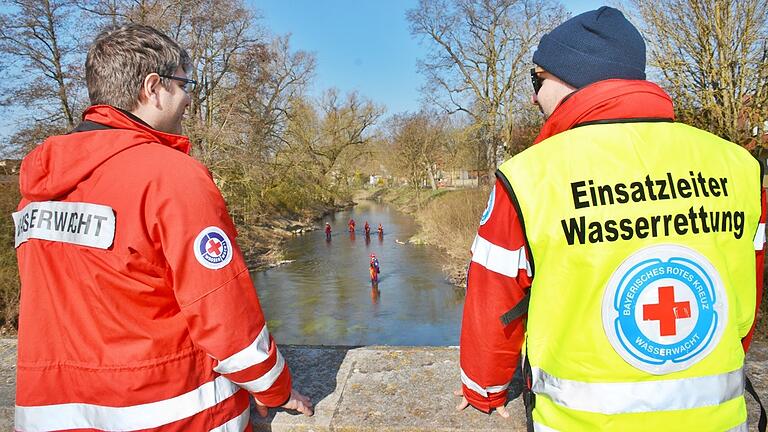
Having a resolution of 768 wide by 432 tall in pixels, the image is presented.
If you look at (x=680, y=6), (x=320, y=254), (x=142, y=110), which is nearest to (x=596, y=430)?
(x=142, y=110)

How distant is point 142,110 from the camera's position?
4.31ft

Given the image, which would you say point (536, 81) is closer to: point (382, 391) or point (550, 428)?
point (550, 428)

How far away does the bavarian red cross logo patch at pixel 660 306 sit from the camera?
40.9 inches

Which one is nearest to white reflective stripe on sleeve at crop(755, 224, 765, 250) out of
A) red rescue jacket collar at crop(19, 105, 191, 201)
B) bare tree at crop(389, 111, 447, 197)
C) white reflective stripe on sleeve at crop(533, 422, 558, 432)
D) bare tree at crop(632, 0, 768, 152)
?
white reflective stripe on sleeve at crop(533, 422, 558, 432)

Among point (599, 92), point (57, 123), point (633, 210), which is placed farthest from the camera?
point (57, 123)

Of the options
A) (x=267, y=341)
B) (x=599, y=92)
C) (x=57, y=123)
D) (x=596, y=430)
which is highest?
(x=57, y=123)

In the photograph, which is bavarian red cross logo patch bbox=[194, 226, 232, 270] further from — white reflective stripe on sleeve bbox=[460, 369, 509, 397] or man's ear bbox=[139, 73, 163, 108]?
white reflective stripe on sleeve bbox=[460, 369, 509, 397]

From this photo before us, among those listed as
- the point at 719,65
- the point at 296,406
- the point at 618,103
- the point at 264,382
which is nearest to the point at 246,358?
the point at 264,382

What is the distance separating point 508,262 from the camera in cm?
117

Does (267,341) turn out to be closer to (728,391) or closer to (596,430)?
(596,430)

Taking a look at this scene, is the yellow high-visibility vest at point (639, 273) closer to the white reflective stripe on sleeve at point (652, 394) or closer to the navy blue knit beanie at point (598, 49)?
the white reflective stripe on sleeve at point (652, 394)

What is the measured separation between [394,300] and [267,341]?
12931 millimetres

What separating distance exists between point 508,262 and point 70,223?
3.48ft

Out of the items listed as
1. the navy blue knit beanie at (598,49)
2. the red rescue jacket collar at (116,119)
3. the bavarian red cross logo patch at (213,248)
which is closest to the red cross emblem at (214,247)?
the bavarian red cross logo patch at (213,248)
